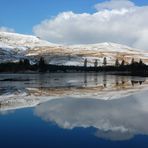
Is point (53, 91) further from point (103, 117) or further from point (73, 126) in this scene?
point (73, 126)

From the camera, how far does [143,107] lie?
69.4 feet

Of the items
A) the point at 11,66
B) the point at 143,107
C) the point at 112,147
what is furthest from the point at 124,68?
the point at 112,147

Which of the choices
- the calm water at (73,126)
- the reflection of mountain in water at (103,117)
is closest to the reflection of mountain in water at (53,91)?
the calm water at (73,126)

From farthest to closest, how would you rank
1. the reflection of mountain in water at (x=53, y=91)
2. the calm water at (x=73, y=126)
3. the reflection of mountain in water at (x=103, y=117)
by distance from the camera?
the reflection of mountain in water at (x=53, y=91) < the reflection of mountain in water at (x=103, y=117) < the calm water at (x=73, y=126)

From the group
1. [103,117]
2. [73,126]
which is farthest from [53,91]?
[73,126]

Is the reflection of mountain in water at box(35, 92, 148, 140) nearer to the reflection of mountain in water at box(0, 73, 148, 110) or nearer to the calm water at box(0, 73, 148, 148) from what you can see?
the calm water at box(0, 73, 148, 148)

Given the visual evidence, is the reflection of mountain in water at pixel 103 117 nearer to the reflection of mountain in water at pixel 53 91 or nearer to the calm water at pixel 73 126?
the calm water at pixel 73 126

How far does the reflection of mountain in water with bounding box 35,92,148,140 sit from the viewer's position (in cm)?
1352

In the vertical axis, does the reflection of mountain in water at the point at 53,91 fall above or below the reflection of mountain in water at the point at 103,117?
below

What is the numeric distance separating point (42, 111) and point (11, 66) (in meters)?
120

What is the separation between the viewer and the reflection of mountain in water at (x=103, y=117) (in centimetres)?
1352

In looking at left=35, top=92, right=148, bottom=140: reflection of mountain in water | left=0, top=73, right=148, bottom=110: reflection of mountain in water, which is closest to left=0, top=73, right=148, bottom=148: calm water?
left=35, top=92, right=148, bottom=140: reflection of mountain in water

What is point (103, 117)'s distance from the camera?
17.1m

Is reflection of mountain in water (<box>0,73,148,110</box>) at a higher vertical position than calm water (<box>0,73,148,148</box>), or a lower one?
lower
